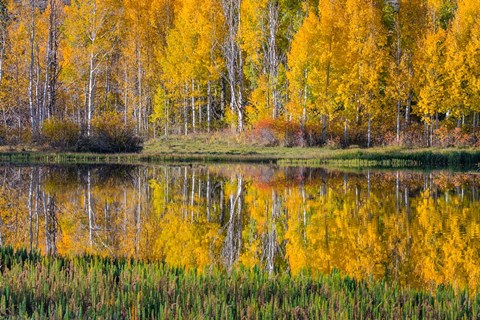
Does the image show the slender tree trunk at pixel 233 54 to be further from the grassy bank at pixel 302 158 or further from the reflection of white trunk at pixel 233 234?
the reflection of white trunk at pixel 233 234

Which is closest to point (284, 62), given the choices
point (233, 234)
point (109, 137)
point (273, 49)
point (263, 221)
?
point (273, 49)

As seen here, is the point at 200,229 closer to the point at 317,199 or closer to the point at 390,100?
the point at 317,199

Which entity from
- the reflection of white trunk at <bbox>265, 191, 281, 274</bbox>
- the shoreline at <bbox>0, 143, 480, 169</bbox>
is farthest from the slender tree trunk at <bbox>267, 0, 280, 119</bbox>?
the reflection of white trunk at <bbox>265, 191, 281, 274</bbox>

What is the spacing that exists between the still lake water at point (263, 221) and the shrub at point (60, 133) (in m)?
9.14

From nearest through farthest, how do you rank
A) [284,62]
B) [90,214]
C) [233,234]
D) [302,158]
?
[233,234] → [90,214] → [302,158] → [284,62]

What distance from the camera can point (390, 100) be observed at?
3959 cm

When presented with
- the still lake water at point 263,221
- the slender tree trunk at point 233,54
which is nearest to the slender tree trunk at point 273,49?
the slender tree trunk at point 233,54

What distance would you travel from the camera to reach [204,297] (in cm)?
530

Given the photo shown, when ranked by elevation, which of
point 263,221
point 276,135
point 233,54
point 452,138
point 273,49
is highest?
point 273,49

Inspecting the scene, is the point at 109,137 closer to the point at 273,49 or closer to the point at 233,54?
the point at 233,54

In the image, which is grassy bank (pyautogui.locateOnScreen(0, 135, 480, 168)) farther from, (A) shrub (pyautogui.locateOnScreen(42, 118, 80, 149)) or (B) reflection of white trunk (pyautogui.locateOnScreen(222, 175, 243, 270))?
(B) reflection of white trunk (pyautogui.locateOnScreen(222, 175, 243, 270))

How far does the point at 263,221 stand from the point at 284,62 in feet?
109

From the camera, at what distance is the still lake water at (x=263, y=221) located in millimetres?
9664

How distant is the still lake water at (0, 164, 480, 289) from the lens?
31.7ft
